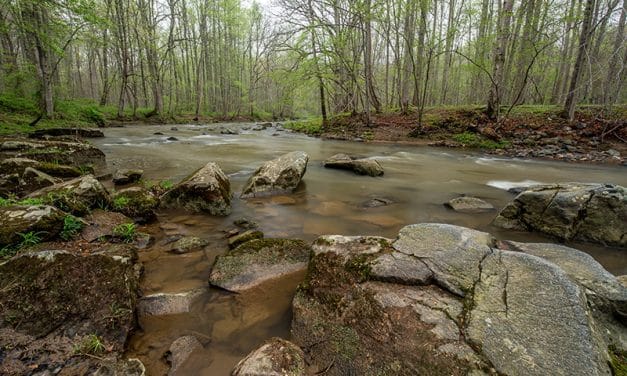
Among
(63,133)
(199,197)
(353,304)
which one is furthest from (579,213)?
(63,133)

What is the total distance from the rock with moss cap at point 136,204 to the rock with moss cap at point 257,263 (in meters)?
1.80

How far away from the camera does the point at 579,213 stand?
351 cm

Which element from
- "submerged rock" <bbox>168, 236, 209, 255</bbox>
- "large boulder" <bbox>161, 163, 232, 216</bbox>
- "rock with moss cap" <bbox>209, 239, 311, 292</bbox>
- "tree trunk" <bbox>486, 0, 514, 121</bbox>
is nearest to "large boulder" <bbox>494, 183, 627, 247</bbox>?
"rock with moss cap" <bbox>209, 239, 311, 292</bbox>

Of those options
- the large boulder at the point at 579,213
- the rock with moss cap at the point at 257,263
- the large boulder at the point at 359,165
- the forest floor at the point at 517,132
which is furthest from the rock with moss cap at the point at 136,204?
the forest floor at the point at 517,132

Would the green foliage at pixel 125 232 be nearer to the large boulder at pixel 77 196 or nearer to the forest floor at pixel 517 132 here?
the large boulder at pixel 77 196

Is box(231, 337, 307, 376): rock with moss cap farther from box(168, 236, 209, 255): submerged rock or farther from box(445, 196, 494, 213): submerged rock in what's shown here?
box(445, 196, 494, 213): submerged rock

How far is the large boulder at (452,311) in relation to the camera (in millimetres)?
1470

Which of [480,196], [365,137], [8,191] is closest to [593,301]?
[480,196]

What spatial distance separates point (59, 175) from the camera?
493 centimetres

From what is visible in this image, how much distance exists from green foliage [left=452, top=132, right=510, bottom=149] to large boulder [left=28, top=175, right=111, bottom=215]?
11.9m

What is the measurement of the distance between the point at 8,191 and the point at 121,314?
3.34m

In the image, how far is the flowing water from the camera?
6.98 feet

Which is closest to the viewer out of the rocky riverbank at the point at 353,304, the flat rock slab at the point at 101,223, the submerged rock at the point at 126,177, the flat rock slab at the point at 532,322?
the flat rock slab at the point at 532,322

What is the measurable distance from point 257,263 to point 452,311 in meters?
1.75
